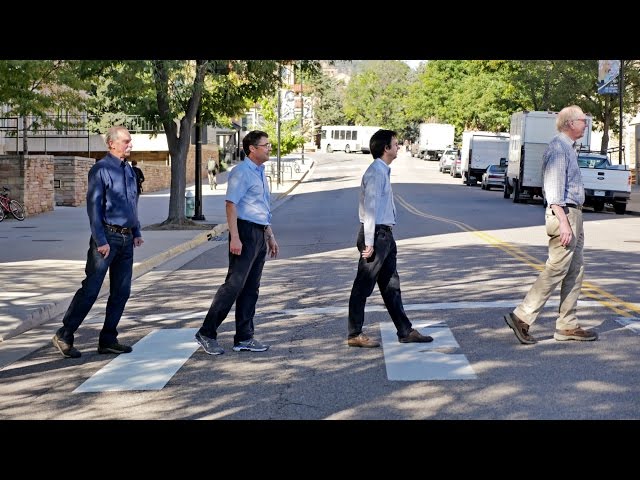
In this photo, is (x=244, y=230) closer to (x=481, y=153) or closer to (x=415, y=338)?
(x=415, y=338)

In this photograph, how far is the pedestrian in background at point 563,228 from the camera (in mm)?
9789

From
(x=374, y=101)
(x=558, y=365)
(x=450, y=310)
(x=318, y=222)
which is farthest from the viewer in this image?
(x=374, y=101)

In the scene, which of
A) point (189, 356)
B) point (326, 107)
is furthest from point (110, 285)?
point (326, 107)

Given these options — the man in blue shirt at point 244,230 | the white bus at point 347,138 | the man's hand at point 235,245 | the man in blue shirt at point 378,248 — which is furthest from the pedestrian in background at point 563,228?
the white bus at point 347,138

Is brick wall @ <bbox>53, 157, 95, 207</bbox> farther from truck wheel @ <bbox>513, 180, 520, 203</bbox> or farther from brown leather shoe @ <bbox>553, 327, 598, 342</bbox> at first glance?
brown leather shoe @ <bbox>553, 327, 598, 342</bbox>

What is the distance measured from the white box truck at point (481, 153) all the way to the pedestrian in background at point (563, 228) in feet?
164

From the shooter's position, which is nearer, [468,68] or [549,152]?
[549,152]

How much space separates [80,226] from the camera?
27.5 m

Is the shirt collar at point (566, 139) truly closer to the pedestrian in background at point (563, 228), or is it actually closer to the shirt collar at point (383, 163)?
the pedestrian in background at point (563, 228)

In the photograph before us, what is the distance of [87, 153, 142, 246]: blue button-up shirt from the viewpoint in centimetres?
967

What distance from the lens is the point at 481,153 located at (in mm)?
60906
